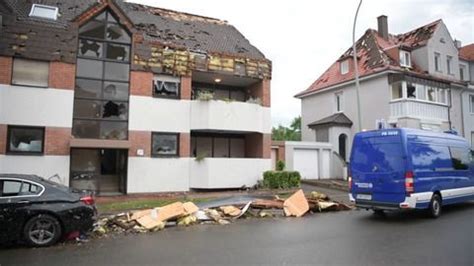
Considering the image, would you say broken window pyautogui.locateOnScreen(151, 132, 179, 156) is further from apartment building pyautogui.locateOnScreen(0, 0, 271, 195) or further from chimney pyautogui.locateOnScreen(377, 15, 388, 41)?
chimney pyautogui.locateOnScreen(377, 15, 388, 41)

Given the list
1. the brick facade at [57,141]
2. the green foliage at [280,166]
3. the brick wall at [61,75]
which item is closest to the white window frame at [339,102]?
the green foliage at [280,166]

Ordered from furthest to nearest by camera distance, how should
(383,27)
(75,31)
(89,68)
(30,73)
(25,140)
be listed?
(383,27), (89,68), (75,31), (30,73), (25,140)

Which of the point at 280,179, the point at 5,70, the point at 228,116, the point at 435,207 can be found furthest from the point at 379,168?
the point at 5,70

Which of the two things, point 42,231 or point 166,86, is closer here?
point 42,231

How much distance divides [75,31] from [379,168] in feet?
47.5

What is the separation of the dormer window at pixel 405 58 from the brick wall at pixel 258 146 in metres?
12.2

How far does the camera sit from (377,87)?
26.3m

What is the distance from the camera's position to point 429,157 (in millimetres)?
12039

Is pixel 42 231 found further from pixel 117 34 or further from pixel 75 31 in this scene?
pixel 117 34

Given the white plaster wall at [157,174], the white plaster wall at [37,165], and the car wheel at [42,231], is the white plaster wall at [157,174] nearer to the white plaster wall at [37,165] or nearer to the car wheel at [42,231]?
the white plaster wall at [37,165]

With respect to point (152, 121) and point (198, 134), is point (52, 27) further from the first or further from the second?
point (198, 134)

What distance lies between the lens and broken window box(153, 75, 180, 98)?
1970 cm

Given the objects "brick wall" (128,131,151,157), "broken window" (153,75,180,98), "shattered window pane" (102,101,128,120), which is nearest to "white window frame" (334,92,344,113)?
"broken window" (153,75,180,98)

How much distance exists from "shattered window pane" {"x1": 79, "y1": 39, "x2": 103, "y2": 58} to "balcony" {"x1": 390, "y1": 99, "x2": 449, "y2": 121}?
17975mm
